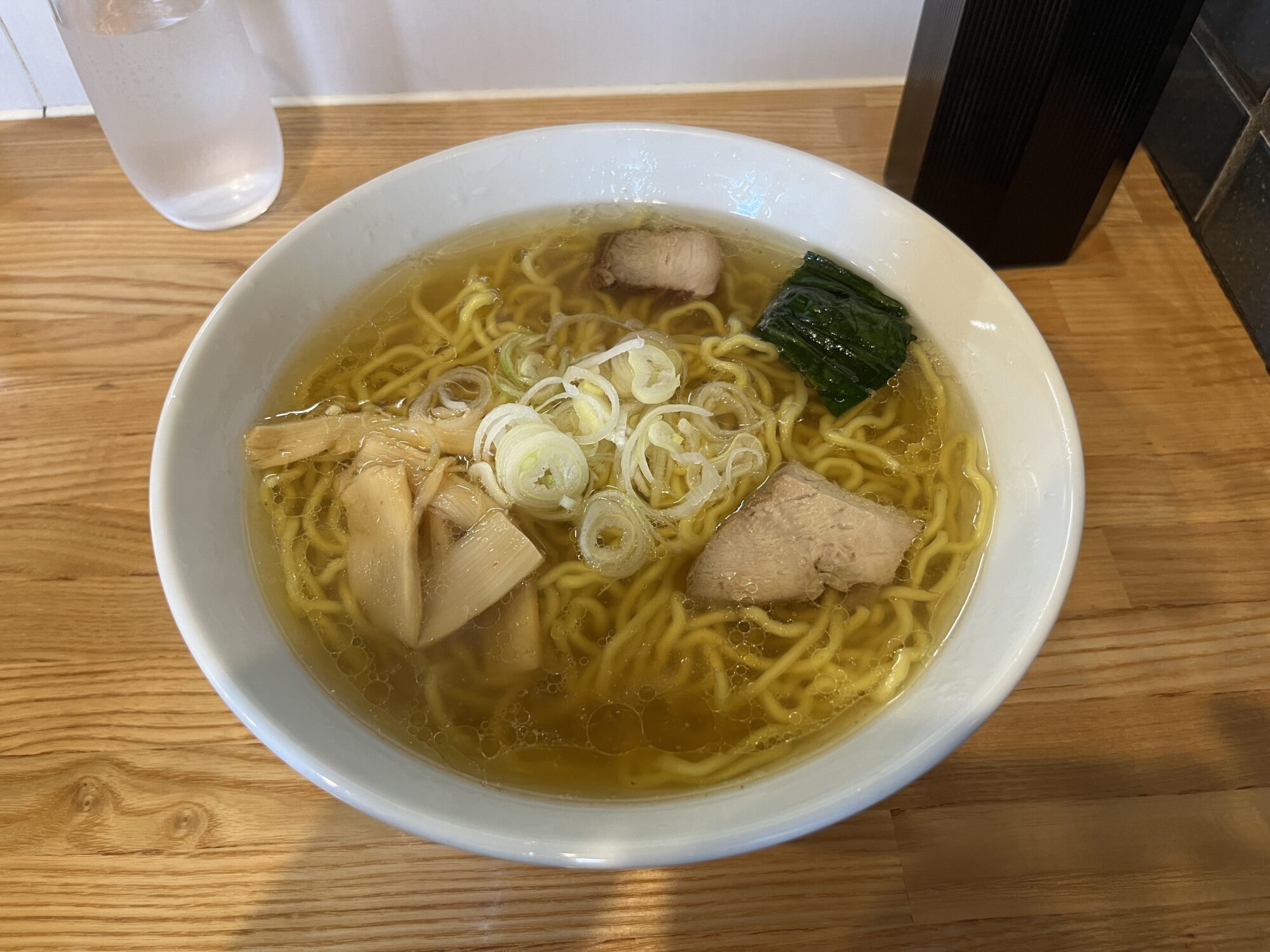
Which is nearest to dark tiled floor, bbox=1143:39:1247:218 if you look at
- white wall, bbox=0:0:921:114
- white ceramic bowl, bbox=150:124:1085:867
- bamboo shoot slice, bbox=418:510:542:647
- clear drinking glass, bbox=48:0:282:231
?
white wall, bbox=0:0:921:114

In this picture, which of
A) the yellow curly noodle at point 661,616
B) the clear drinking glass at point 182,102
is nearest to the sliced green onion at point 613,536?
the yellow curly noodle at point 661,616

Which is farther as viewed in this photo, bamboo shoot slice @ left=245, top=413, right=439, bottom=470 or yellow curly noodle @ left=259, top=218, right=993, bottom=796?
bamboo shoot slice @ left=245, top=413, right=439, bottom=470

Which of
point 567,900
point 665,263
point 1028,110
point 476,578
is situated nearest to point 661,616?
point 476,578

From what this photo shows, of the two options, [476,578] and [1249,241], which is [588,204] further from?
[1249,241]

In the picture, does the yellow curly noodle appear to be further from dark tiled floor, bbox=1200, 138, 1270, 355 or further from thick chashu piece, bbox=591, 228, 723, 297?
dark tiled floor, bbox=1200, 138, 1270, 355

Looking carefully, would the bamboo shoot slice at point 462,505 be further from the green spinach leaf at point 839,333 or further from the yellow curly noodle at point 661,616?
the green spinach leaf at point 839,333

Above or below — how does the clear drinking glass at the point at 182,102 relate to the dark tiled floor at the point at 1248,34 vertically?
below
